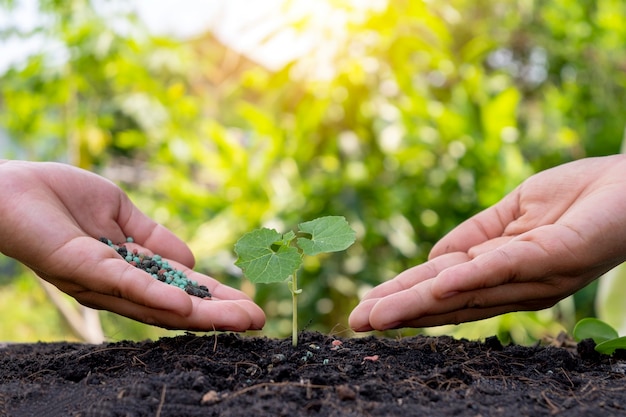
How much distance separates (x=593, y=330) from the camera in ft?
4.35

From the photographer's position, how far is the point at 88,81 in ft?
11.1

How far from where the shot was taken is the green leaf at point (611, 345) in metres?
1.15

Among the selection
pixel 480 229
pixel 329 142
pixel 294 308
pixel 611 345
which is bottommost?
pixel 611 345

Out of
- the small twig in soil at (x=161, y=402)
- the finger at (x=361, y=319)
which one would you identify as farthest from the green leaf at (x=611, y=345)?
the small twig in soil at (x=161, y=402)

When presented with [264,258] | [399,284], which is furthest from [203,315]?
[399,284]

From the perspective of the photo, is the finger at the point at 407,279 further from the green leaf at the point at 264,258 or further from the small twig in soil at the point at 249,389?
the small twig in soil at the point at 249,389

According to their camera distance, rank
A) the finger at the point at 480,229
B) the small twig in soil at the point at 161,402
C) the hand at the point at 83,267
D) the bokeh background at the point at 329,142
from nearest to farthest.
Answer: the small twig in soil at the point at 161,402
the hand at the point at 83,267
the finger at the point at 480,229
the bokeh background at the point at 329,142

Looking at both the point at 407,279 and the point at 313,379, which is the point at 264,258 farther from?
the point at 407,279

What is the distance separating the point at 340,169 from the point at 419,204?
18.8 inches

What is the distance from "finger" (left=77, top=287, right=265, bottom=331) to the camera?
107 centimetres

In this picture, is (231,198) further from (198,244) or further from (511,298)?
(511,298)

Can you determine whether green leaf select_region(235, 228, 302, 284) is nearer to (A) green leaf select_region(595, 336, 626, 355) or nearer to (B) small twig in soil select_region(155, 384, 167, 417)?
(B) small twig in soil select_region(155, 384, 167, 417)

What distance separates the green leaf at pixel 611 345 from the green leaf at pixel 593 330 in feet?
0.38

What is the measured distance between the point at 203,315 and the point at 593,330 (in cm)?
90
